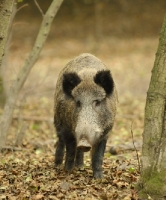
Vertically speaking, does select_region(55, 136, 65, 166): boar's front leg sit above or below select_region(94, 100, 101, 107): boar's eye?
below

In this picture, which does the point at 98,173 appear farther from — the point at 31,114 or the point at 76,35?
the point at 76,35

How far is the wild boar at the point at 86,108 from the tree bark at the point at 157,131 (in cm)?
79

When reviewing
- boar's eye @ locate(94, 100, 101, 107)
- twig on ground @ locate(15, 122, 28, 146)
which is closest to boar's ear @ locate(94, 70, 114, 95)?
boar's eye @ locate(94, 100, 101, 107)

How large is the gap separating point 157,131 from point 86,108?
4.18 feet

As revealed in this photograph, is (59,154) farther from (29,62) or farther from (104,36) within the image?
(104,36)

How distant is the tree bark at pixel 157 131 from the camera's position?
16.7ft

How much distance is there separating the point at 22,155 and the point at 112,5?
2429 cm

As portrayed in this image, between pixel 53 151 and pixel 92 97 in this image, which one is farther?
pixel 53 151

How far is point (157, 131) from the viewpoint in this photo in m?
5.12

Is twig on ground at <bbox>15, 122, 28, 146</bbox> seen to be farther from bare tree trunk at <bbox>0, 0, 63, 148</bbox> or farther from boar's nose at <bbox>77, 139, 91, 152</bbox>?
boar's nose at <bbox>77, 139, 91, 152</bbox>

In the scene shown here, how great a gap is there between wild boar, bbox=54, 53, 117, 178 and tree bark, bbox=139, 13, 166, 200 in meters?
0.79

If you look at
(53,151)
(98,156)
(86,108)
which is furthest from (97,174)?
(53,151)

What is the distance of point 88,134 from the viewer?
5.65m

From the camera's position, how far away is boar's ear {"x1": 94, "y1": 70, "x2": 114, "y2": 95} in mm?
6246
